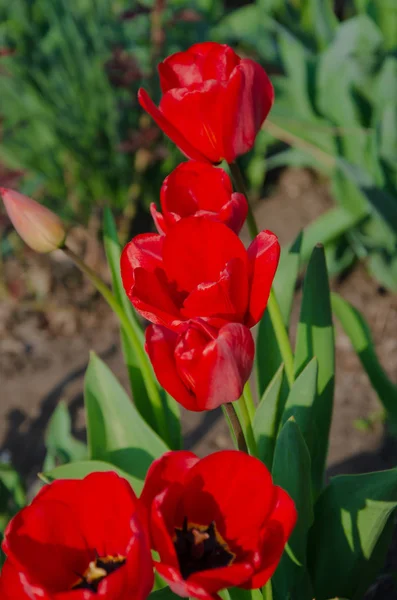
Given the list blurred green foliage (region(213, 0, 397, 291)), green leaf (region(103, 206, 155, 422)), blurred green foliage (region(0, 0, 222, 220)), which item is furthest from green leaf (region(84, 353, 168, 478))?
blurred green foliage (region(0, 0, 222, 220))

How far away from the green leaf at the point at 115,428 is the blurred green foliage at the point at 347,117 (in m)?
0.93

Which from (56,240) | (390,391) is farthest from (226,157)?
(390,391)

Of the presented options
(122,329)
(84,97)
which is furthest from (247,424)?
Result: (84,97)

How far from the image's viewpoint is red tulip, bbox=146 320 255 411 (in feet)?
2.07

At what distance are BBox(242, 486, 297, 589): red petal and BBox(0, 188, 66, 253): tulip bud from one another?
1.43ft

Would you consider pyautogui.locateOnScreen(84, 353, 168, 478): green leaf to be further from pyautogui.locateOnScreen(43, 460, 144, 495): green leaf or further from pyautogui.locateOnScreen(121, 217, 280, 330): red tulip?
pyautogui.locateOnScreen(121, 217, 280, 330): red tulip

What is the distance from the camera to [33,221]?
0.87 meters

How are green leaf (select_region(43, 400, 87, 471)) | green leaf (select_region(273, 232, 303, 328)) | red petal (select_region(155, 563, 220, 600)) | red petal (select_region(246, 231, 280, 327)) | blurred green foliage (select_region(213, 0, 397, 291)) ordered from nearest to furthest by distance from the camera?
red petal (select_region(155, 563, 220, 600)) → red petal (select_region(246, 231, 280, 327)) → green leaf (select_region(273, 232, 303, 328)) → green leaf (select_region(43, 400, 87, 471)) → blurred green foliage (select_region(213, 0, 397, 291))

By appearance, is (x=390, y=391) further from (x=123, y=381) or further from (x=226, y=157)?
(x=123, y=381)

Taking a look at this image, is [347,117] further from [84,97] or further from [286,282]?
[286,282]

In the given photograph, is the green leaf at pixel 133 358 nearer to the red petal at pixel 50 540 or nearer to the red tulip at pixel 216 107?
the red tulip at pixel 216 107

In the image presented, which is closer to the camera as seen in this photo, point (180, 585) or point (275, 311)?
point (180, 585)

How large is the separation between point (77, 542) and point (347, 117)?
1.68 metres

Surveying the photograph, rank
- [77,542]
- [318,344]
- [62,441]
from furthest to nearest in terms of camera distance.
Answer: [62,441], [318,344], [77,542]
